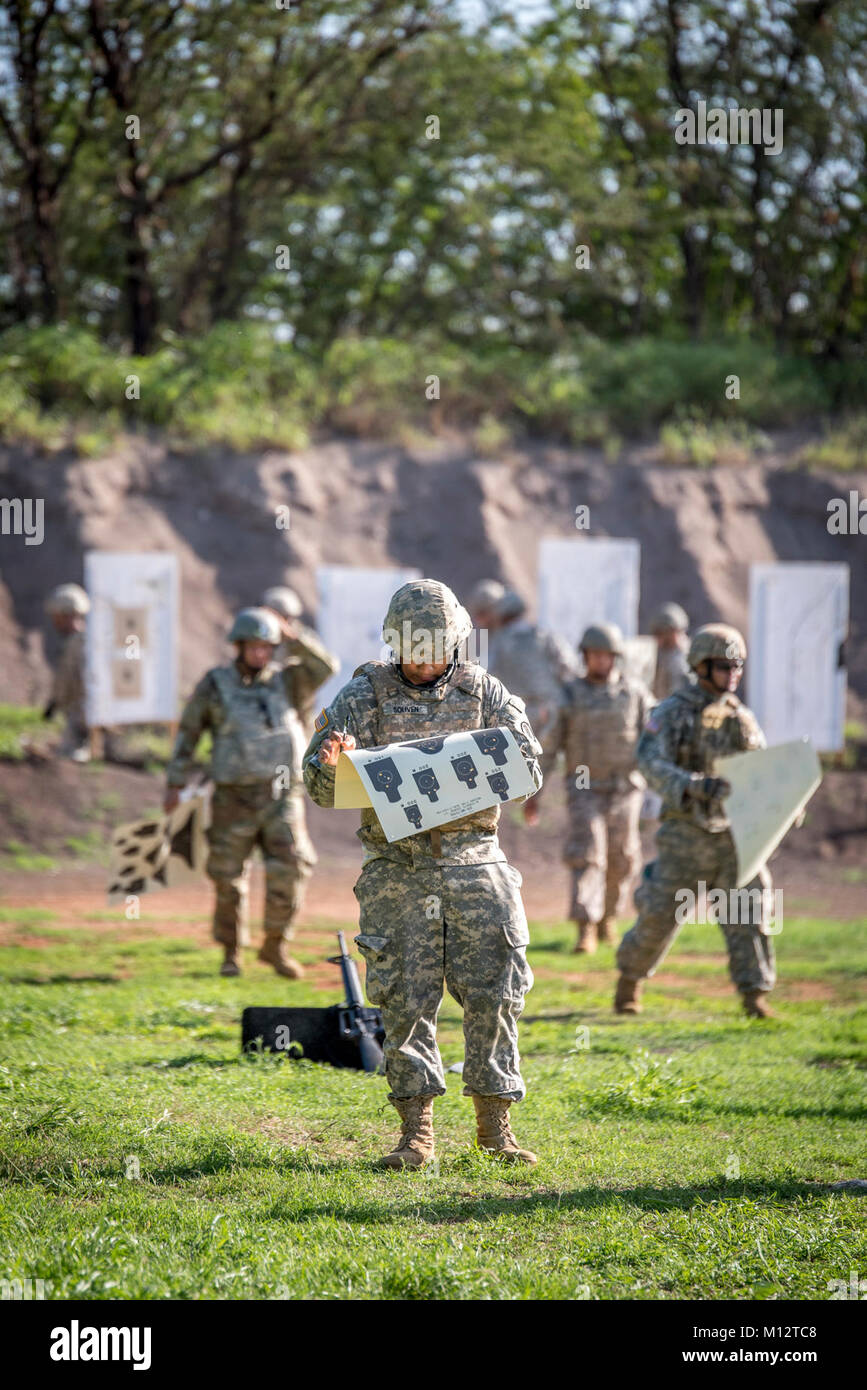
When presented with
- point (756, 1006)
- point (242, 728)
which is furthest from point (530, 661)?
point (756, 1006)

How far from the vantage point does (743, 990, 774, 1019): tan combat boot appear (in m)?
8.53

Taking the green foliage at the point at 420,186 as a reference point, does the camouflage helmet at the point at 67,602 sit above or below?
below

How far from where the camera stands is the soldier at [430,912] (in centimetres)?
532

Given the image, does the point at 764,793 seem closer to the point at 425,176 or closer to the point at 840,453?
the point at 840,453

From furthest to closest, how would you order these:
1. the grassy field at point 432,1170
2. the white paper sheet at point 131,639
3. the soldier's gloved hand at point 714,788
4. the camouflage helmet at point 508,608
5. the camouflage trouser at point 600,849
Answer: the white paper sheet at point 131,639
the camouflage helmet at point 508,608
the camouflage trouser at point 600,849
the soldier's gloved hand at point 714,788
the grassy field at point 432,1170

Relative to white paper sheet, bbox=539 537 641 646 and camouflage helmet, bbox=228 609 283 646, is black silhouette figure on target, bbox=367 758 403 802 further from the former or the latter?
white paper sheet, bbox=539 537 641 646

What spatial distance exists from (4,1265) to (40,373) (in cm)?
1632

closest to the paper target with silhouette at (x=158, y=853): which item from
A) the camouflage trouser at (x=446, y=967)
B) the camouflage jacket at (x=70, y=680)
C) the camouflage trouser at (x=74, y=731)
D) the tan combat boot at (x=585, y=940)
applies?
the tan combat boot at (x=585, y=940)

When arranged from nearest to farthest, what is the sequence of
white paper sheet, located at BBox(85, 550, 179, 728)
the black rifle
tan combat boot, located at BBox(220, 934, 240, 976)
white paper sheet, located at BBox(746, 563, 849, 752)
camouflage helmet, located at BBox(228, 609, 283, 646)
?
the black rifle → camouflage helmet, located at BBox(228, 609, 283, 646) → tan combat boot, located at BBox(220, 934, 240, 976) → white paper sheet, located at BBox(85, 550, 179, 728) → white paper sheet, located at BBox(746, 563, 849, 752)

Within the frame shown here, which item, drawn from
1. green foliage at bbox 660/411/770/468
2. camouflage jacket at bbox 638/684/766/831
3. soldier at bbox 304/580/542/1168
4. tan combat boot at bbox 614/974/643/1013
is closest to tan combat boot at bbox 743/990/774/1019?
tan combat boot at bbox 614/974/643/1013

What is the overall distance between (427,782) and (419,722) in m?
0.31

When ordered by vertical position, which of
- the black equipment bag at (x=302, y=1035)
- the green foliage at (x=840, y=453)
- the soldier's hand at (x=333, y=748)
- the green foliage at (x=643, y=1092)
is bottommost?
Result: the green foliage at (x=643, y=1092)

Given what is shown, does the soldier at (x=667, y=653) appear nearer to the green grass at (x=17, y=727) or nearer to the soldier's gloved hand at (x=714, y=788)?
the soldier's gloved hand at (x=714, y=788)

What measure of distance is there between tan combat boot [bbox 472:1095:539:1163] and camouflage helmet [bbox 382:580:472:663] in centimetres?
173
